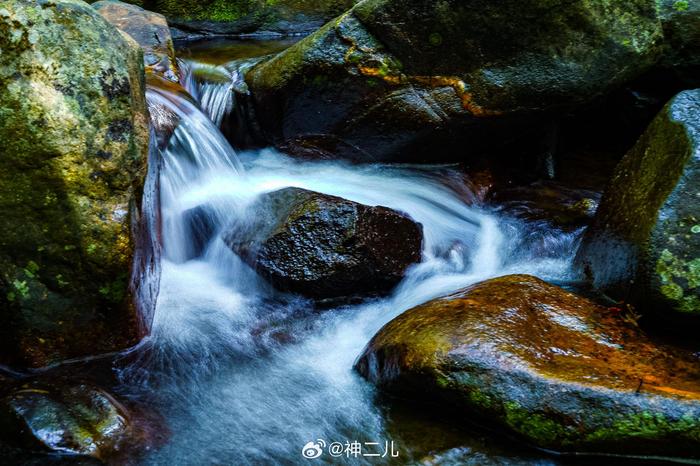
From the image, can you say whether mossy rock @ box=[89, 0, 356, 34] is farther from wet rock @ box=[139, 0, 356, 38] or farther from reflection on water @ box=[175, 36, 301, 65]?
reflection on water @ box=[175, 36, 301, 65]

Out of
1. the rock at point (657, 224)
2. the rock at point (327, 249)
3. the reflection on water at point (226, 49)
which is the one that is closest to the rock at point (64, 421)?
the rock at point (327, 249)

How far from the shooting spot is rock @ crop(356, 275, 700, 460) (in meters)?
3.15

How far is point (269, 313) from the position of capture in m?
4.72

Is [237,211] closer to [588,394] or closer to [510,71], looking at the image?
[510,71]

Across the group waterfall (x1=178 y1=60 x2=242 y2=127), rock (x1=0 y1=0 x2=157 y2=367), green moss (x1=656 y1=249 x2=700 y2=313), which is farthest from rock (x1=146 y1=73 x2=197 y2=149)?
green moss (x1=656 y1=249 x2=700 y2=313)

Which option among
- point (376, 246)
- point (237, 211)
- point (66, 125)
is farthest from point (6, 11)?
point (376, 246)

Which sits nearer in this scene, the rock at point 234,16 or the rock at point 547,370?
the rock at point 547,370

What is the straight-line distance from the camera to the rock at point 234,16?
33.4 feet

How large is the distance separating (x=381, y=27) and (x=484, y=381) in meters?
3.99

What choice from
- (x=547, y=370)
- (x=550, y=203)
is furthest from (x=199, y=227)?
(x=550, y=203)

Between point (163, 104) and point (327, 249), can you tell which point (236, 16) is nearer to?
point (163, 104)

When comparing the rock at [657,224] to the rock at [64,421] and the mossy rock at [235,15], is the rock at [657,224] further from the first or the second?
the mossy rock at [235,15]

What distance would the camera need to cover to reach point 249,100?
6949 mm

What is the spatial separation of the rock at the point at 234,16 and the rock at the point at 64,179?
679cm
